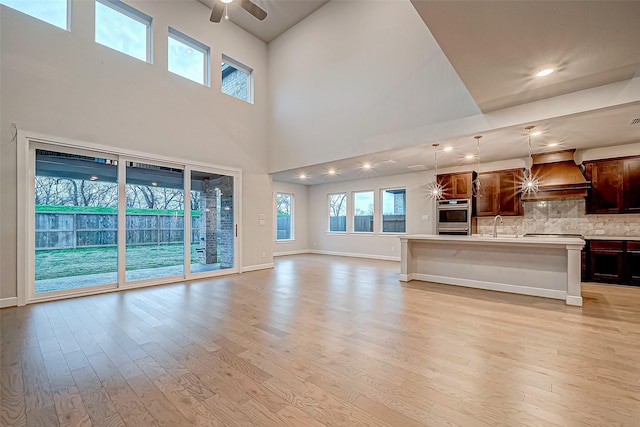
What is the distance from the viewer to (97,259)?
457 cm

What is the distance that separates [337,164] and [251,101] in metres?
2.72

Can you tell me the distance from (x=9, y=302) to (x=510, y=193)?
904 centimetres

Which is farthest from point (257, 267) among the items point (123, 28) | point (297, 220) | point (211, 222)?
point (123, 28)

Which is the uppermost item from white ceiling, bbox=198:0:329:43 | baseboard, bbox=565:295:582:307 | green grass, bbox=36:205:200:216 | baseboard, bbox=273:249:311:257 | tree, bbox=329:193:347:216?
white ceiling, bbox=198:0:329:43

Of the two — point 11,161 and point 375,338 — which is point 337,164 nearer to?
point 375,338

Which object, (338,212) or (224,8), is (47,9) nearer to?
(224,8)

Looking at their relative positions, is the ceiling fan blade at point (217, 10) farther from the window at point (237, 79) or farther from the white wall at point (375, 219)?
the white wall at point (375, 219)

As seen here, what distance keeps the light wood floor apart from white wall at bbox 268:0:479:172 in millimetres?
3098

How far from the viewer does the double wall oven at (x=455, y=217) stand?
21.4 feet

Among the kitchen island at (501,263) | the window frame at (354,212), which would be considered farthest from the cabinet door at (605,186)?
the window frame at (354,212)

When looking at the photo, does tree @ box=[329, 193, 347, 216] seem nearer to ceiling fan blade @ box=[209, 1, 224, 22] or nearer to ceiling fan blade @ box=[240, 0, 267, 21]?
ceiling fan blade @ box=[240, 0, 267, 21]

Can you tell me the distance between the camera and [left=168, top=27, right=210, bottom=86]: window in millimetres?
5391

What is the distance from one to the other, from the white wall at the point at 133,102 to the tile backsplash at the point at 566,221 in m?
5.93

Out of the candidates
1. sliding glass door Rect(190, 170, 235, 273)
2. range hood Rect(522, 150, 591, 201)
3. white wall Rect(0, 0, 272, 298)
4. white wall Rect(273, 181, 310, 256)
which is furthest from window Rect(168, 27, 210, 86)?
range hood Rect(522, 150, 591, 201)
